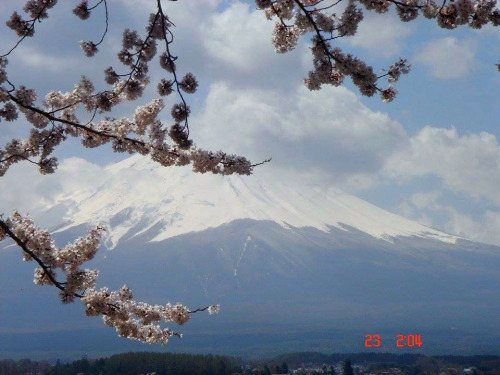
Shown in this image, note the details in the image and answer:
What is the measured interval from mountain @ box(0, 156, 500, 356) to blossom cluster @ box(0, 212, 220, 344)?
101 meters

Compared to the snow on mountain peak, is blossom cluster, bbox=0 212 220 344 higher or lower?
lower

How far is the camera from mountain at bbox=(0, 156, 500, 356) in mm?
120625

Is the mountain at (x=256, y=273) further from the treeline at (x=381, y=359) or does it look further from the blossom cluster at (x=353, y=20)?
the blossom cluster at (x=353, y=20)

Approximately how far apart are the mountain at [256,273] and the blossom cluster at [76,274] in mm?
101065

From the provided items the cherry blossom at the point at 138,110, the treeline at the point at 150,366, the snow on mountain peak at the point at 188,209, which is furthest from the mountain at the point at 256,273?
the cherry blossom at the point at 138,110

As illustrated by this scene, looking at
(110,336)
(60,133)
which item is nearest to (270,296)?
(110,336)

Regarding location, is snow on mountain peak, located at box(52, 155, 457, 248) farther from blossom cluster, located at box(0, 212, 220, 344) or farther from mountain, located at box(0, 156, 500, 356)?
blossom cluster, located at box(0, 212, 220, 344)

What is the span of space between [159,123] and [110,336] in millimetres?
121756

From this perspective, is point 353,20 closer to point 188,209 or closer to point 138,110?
point 138,110

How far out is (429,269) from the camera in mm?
172500

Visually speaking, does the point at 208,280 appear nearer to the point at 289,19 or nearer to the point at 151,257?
the point at 151,257

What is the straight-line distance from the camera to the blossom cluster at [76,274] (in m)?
3.20
